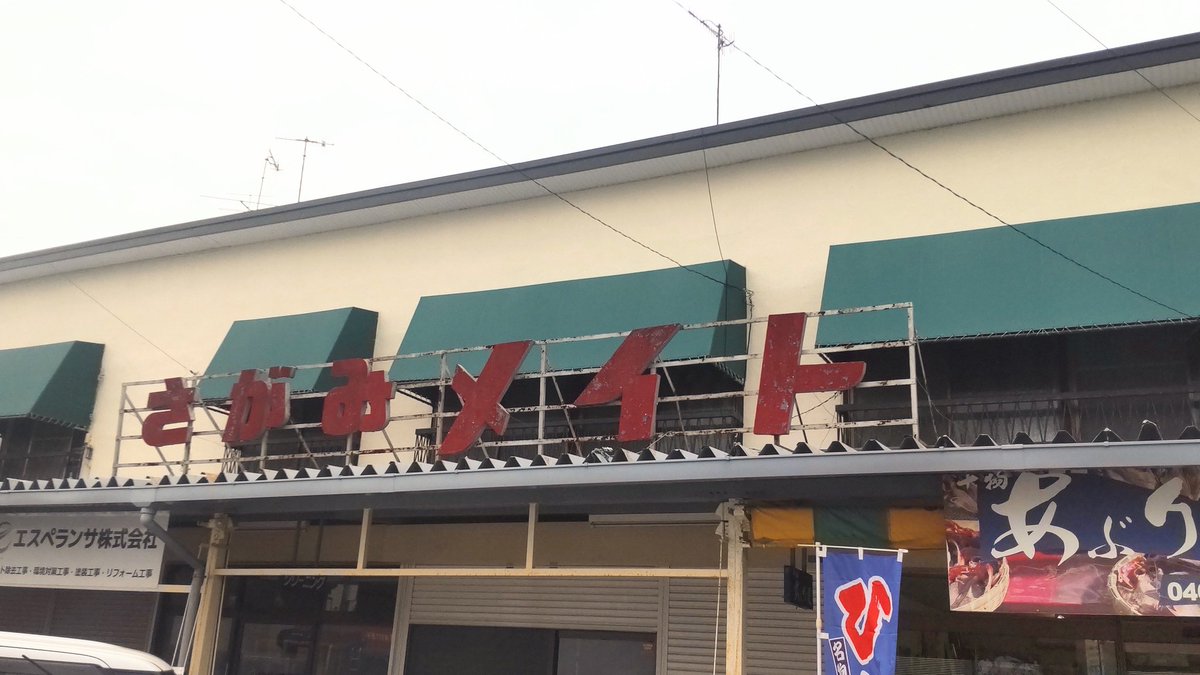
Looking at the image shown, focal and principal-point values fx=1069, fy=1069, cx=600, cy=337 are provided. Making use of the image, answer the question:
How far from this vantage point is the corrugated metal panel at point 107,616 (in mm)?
13680

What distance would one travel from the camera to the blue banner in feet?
23.4

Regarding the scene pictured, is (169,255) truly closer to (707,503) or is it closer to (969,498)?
(707,503)

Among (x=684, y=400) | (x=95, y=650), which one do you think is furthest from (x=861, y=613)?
(x=95, y=650)

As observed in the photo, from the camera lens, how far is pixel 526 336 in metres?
11.9

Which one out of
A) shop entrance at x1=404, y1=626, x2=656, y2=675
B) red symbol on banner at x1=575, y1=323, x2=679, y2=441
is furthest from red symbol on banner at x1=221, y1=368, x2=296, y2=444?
red symbol on banner at x1=575, y1=323, x2=679, y2=441

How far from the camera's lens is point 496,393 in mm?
10141

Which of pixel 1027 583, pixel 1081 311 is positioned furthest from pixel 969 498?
pixel 1081 311

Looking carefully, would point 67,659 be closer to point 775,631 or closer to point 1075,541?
point 775,631

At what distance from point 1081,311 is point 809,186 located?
3.45m

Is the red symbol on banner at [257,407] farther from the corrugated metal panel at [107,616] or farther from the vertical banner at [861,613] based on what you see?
the vertical banner at [861,613]

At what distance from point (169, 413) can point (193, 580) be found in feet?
8.47

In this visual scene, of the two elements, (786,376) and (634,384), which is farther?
(634,384)

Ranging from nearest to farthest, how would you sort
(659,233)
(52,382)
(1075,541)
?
(1075,541) → (659,233) → (52,382)

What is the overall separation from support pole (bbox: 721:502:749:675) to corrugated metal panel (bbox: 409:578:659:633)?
3041 mm
